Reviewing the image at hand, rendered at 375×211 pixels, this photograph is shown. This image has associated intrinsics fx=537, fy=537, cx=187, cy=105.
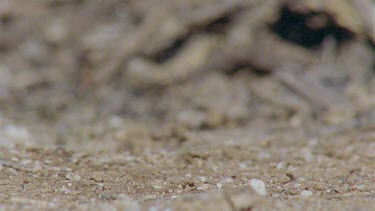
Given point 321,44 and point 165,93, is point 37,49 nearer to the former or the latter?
point 165,93

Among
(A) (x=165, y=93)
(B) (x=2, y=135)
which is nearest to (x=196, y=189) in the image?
(B) (x=2, y=135)

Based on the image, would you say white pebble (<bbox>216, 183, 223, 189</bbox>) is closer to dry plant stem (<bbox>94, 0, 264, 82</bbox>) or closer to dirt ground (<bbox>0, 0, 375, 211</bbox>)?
dirt ground (<bbox>0, 0, 375, 211</bbox>)

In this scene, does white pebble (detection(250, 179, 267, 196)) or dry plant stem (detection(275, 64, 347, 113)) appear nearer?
white pebble (detection(250, 179, 267, 196))

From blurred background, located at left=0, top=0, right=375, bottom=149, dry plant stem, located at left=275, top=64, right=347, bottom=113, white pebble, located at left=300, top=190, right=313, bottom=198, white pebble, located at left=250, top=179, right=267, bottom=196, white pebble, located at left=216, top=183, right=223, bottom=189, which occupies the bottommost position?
white pebble, located at left=300, top=190, right=313, bottom=198

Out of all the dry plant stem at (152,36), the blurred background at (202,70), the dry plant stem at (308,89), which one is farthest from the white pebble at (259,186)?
the dry plant stem at (152,36)

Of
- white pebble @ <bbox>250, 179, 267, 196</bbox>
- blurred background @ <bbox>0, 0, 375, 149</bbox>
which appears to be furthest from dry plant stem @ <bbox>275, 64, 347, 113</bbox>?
white pebble @ <bbox>250, 179, 267, 196</bbox>

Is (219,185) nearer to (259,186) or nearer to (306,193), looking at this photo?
(259,186)

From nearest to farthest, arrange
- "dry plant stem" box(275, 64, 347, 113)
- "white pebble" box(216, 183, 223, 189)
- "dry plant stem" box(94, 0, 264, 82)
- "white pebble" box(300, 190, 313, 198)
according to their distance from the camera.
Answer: "white pebble" box(300, 190, 313, 198), "white pebble" box(216, 183, 223, 189), "dry plant stem" box(275, 64, 347, 113), "dry plant stem" box(94, 0, 264, 82)
